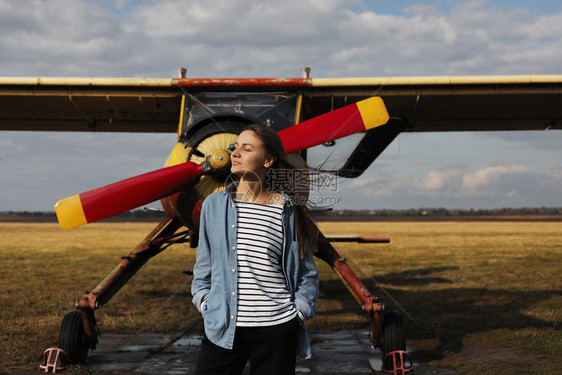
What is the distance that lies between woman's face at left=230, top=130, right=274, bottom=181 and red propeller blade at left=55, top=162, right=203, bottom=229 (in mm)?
2658

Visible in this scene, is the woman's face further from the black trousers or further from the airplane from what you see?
the airplane

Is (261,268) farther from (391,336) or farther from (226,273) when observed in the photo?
(391,336)

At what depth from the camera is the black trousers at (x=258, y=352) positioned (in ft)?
7.35

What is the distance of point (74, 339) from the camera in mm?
5344

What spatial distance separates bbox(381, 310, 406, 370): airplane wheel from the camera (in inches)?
205

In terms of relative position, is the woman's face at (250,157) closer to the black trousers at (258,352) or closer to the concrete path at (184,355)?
the black trousers at (258,352)

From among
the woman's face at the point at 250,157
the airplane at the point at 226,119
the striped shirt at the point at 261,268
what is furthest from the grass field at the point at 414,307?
the woman's face at the point at 250,157

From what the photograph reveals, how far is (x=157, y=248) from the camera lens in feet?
21.2

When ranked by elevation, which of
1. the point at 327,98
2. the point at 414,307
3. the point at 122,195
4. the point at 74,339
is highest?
the point at 327,98

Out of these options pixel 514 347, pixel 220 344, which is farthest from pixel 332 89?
pixel 220 344

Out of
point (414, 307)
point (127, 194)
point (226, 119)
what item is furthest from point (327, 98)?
point (414, 307)

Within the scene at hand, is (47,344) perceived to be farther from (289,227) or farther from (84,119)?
(289,227)

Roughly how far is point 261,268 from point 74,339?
3.81 m

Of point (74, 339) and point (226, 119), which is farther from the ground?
Answer: point (226, 119)
